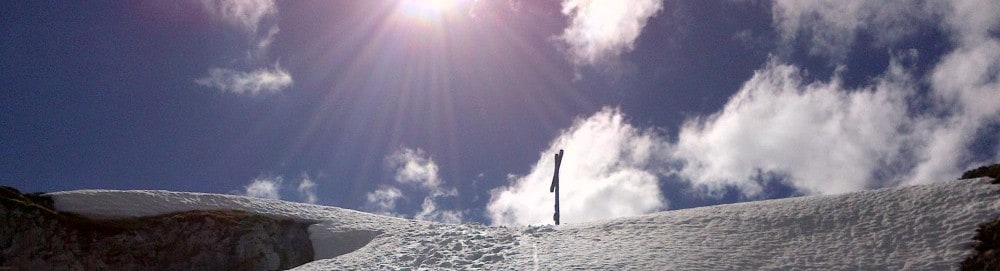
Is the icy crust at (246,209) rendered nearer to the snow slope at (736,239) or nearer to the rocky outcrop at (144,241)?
the snow slope at (736,239)

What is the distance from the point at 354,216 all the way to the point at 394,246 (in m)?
7.71

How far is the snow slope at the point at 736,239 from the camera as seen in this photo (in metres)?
17.3

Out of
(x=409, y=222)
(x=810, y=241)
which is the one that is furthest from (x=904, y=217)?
(x=409, y=222)

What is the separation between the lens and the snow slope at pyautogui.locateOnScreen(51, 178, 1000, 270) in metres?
17.3

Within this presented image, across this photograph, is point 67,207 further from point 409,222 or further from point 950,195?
point 950,195

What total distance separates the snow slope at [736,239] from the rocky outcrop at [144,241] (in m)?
1.39

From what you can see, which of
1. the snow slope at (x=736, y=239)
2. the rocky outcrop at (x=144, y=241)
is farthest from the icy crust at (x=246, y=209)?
the rocky outcrop at (x=144, y=241)

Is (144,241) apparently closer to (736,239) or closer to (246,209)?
(246,209)

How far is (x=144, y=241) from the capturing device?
25.5 meters

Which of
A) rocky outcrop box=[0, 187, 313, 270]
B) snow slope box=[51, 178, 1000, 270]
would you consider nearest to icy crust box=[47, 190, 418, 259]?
snow slope box=[51, 178, 1000, 270]

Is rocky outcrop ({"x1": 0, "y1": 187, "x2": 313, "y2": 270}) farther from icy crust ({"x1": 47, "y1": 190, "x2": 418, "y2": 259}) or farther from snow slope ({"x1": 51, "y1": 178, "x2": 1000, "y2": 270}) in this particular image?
snow slope ({"x1": 51, "y1": 178, "x2": 1000, "y2": 270})

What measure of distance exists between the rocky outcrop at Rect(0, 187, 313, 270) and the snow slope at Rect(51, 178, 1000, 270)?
139cm

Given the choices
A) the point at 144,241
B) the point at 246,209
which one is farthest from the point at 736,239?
the point at 144,241

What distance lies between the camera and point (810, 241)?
1861 centimetres
